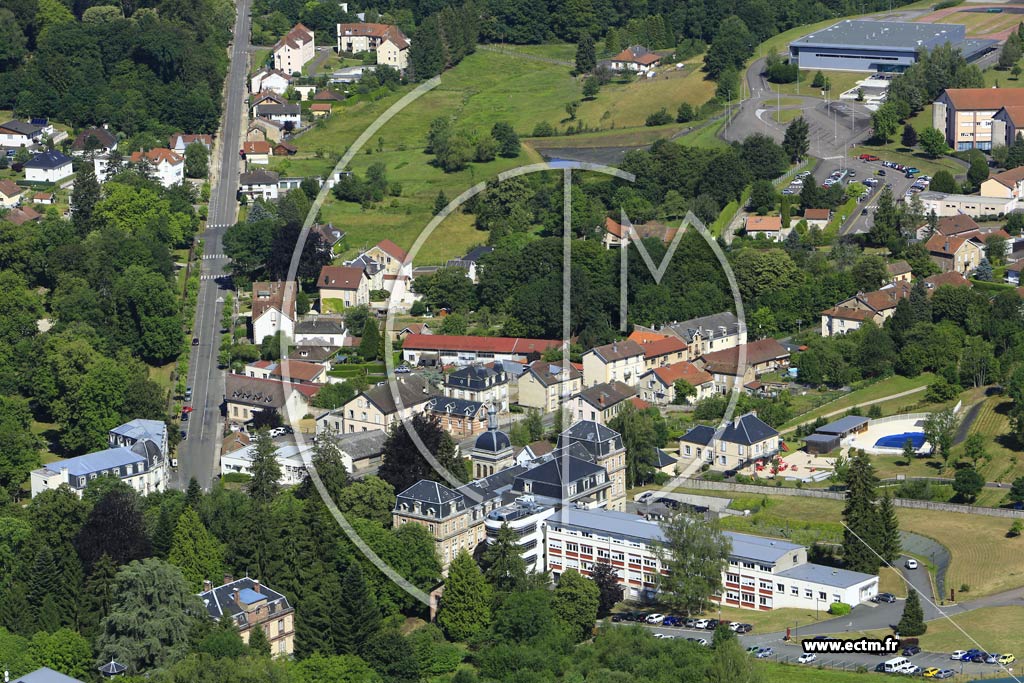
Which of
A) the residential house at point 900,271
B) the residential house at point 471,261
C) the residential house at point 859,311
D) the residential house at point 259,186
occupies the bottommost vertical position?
the residential house at point 859,311

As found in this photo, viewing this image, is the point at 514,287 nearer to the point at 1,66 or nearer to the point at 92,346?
the point at 92,346

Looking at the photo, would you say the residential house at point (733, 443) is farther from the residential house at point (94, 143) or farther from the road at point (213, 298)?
the residential house at point (94, 143)

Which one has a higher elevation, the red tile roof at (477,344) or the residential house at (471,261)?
the residential house at (471,261)

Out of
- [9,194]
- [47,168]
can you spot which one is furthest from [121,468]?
[47,168]

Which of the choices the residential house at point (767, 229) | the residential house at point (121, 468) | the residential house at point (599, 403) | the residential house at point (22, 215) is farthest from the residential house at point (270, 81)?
the residential house at point (121, 468)

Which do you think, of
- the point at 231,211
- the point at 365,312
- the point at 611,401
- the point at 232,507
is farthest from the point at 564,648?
the point at 231,211

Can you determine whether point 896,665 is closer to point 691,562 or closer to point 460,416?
Result: point 691,562

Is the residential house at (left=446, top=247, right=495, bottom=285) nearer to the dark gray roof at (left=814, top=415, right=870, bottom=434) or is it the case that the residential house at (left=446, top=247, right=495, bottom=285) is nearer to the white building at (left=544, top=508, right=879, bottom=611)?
the dark gray roof at (left=814, top=415, right=870, bottom=434)

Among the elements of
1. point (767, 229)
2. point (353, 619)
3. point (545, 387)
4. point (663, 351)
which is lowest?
point (353, 619)
